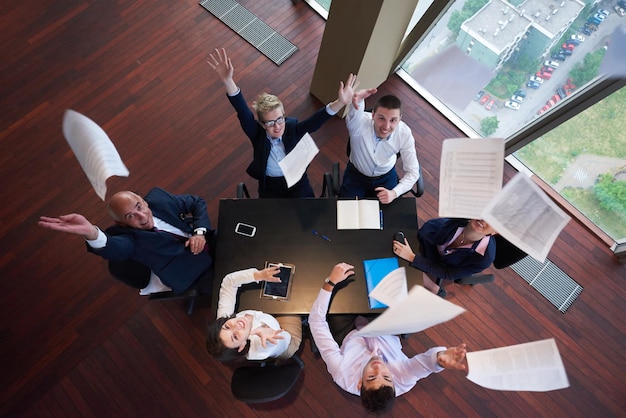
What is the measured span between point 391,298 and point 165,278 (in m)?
1.30

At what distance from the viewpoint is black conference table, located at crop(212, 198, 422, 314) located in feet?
6.82

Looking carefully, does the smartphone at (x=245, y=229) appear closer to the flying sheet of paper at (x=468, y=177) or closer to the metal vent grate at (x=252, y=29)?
the flying sheet of paper at (x=468, y=177)

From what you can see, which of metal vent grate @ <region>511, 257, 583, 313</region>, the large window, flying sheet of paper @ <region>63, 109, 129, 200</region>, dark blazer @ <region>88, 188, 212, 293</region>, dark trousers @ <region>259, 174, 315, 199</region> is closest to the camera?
flying sheet of paper @ <region>63, 109, 129, 200</region>

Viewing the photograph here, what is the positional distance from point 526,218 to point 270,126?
4.66ft

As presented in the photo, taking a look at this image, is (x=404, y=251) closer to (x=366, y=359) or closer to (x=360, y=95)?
(x=366, y=359)

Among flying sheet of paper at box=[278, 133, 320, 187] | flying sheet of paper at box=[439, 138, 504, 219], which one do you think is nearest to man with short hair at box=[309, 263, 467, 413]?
flying sheet of paper at box=[278, 133, 320, 187]

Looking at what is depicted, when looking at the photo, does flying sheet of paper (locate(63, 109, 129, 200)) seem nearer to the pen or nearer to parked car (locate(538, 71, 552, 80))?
the pen

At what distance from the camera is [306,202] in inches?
91.2

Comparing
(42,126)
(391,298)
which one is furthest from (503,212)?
(42,126)

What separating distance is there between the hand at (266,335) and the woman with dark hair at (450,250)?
792 millimetres

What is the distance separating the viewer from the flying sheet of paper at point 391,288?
1732mm

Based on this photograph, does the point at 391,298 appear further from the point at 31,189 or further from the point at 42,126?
the point at 42,126

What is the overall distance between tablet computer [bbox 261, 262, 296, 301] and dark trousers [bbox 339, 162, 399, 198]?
0.88m

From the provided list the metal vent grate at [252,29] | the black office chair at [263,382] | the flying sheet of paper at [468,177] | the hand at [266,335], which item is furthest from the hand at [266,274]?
the metal vent grate at [252,29]
